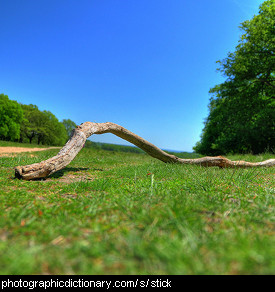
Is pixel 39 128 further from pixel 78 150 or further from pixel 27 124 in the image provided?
pixel 78 150

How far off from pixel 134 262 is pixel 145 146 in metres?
7.78

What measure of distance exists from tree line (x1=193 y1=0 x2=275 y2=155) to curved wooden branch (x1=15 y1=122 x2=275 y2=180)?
33.8 ft

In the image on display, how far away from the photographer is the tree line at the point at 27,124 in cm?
4297

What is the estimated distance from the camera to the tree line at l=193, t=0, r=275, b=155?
18.1 meters

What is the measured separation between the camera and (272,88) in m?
19.5

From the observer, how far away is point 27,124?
51.2m

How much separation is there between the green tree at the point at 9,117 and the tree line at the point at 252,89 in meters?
45.3

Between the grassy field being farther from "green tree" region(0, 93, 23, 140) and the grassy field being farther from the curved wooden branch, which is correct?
"green tree" region(0, 93, 23, 140)

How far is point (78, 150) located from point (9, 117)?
47.7 m

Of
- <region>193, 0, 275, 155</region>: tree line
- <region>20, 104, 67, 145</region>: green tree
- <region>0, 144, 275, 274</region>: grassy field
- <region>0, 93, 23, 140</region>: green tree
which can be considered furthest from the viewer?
<region>20, 104, 67, 145</region>: green tree

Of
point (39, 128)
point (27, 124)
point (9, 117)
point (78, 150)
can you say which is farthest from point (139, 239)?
point (39, 128)

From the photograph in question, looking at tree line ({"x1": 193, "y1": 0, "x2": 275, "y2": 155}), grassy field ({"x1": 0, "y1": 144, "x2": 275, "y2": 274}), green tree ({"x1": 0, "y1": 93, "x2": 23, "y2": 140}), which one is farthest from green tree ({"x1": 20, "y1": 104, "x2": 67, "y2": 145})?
grassy field ({"x1": 0, "y1": 144, "x2": 275, "y2": 274})

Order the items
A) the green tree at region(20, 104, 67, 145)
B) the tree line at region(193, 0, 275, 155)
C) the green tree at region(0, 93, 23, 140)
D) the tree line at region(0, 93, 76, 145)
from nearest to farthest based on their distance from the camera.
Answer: the tree line at region(193, 0, 275, 155) → the green tree at region(0, 93, 23, 140) → the tree line at region(0, 93, 76, 145) → the green tree at region(20, 104, 67, 145)
